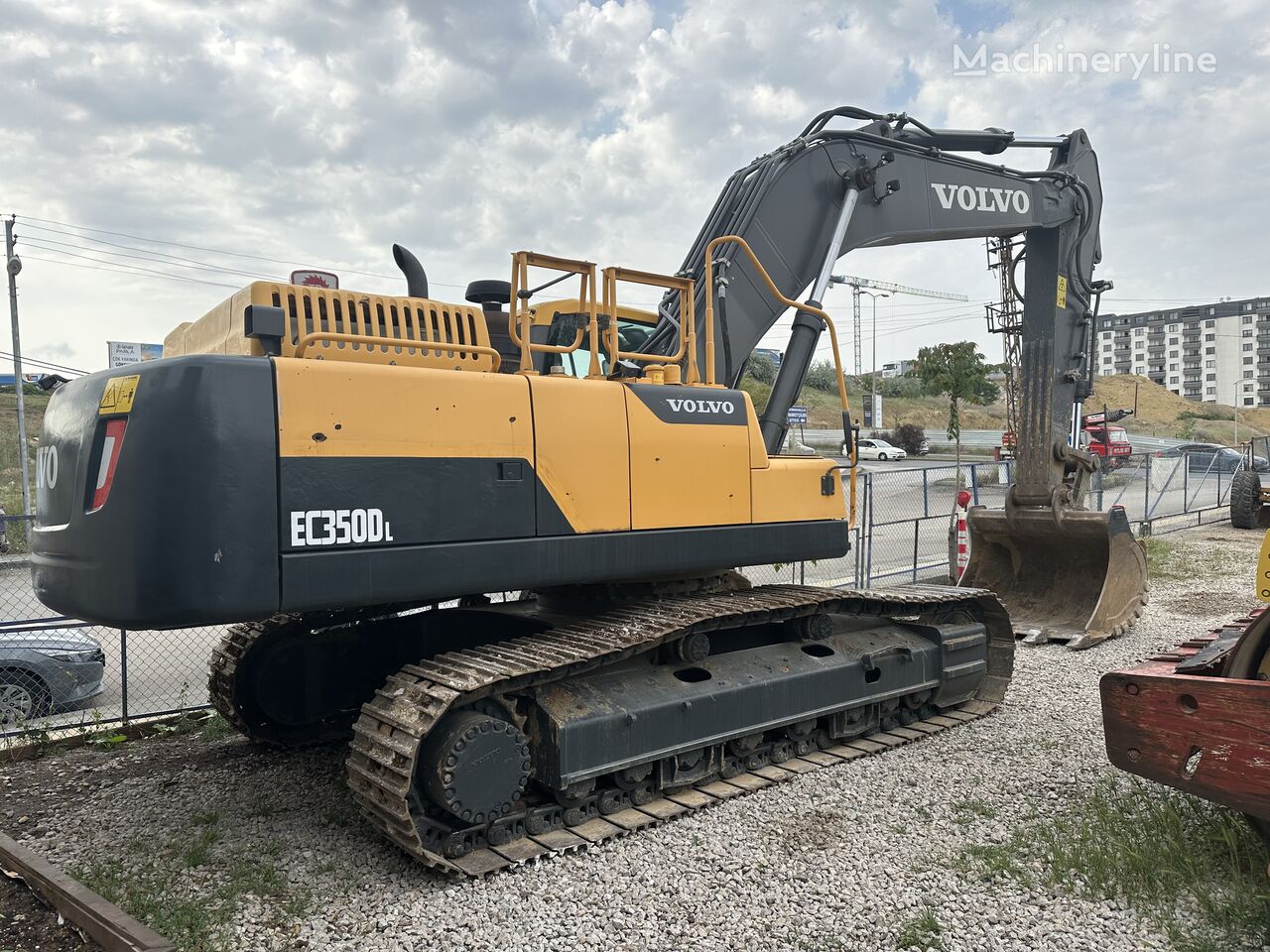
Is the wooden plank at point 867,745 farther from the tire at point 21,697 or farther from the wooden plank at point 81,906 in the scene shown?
the tire at point 21,697

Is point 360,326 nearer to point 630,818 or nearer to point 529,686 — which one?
point 529,686

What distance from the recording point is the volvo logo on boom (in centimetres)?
787

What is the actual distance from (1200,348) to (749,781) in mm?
155903

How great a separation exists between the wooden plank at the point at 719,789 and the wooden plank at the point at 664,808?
0.24 meters

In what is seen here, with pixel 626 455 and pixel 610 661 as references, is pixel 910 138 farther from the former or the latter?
pixel 610 661

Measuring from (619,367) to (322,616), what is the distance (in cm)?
237

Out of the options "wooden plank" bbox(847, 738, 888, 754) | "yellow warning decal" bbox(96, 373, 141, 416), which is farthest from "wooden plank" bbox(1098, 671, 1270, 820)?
"yellow warning decal" bbox(96, 373, 141, 416)

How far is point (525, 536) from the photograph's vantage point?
444cm

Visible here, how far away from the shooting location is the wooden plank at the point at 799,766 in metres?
5.55

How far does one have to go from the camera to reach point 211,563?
142 inches

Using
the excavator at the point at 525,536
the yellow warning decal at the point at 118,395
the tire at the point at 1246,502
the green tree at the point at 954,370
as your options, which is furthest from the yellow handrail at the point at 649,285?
the green tree at the point at 954,370

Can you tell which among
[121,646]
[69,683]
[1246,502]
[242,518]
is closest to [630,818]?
[242,518]

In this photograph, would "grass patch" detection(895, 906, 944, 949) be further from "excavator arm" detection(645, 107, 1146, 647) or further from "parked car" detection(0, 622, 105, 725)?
"parked car" detection(0, 622, 105, 725)

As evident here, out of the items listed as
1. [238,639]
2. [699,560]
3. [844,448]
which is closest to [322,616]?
[238,639]
